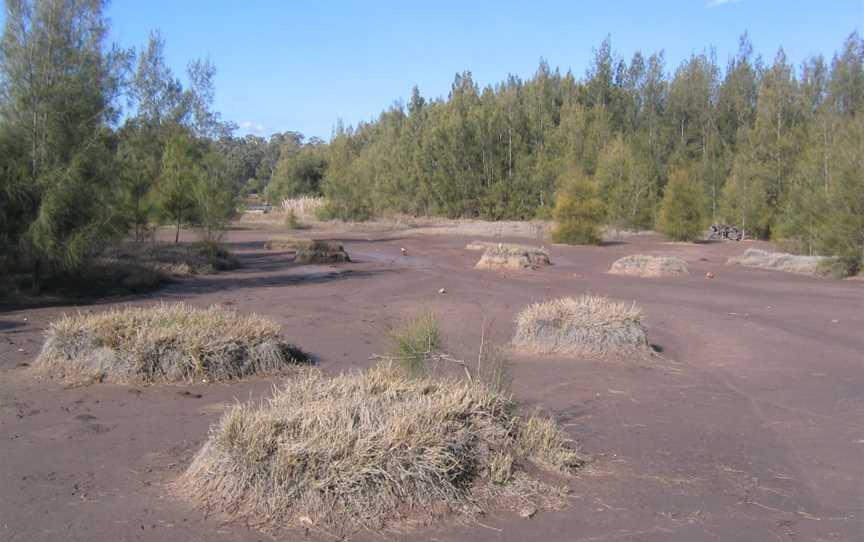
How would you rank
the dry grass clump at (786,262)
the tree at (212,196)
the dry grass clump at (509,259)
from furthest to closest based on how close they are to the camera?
the tree at (212,196), the dry grass clump at (786,262), the dry grass clump at (509,259)

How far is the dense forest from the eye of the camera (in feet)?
67.7

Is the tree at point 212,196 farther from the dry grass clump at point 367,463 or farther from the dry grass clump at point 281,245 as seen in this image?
the dry grass clump at point 367,463

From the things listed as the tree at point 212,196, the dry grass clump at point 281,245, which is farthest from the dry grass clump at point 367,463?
the dry grass clump at point 281,245

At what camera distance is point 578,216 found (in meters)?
50.9

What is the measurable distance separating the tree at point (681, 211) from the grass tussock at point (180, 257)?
29535 mm

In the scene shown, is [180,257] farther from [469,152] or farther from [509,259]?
[469,152]

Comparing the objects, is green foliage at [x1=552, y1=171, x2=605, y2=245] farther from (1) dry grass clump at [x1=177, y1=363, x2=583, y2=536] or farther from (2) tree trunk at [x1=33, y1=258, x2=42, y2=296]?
(1) dry grass clump at [x1=177, y1=363, x2=583, y2=536]

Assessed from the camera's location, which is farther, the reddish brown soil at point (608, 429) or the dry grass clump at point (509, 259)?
the dry grass clump at point (509, 259)

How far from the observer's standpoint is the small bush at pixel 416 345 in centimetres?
852

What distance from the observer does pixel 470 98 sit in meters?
83.2

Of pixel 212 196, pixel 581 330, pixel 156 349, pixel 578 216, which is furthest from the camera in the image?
pixel 578 216

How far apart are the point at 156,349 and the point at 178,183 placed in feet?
89.5

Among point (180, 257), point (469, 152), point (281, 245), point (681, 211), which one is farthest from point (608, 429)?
point (469, 152)


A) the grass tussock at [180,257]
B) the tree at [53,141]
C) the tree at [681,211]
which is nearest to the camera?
the tree at [53,141]
